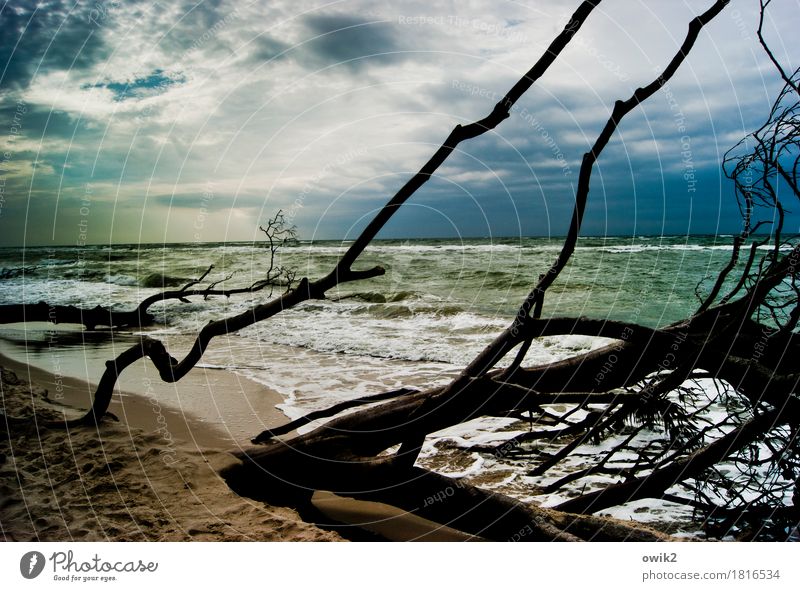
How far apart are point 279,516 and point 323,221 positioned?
1705mm

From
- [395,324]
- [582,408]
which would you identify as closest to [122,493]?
[582,408]

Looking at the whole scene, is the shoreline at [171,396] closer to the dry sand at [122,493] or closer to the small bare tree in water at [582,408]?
the dry sand at [122,493]

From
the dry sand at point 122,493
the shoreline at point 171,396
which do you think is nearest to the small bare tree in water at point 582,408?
the dry sand at point 122,493

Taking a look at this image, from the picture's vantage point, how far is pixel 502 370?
2.71 m

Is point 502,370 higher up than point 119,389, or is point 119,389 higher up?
point 502,370

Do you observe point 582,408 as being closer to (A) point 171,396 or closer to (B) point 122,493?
(B) point 122,493

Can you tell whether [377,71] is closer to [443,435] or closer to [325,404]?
[443,435]

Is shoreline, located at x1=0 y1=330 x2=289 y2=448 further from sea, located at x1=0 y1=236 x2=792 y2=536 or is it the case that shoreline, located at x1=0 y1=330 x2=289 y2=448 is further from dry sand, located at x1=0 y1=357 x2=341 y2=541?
dry sand, located at x1=0 y1=357 x2=341 y2=541

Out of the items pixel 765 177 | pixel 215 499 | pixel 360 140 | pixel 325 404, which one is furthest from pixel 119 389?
pixel 765 177

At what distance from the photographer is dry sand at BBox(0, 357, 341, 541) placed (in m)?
2.38

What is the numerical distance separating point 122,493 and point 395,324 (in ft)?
21.5

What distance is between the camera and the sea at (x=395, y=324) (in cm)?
392

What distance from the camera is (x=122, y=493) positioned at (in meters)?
2.65

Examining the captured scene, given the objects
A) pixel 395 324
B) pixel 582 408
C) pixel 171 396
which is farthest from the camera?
pixel 395 324
